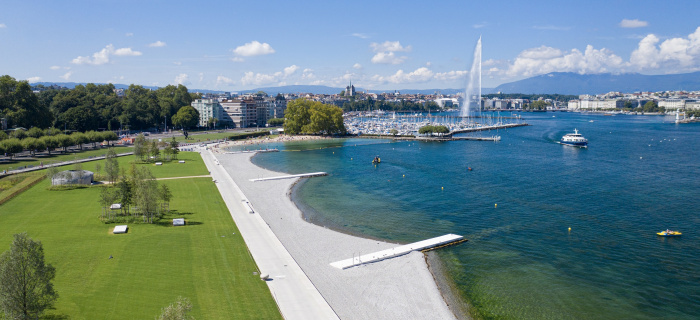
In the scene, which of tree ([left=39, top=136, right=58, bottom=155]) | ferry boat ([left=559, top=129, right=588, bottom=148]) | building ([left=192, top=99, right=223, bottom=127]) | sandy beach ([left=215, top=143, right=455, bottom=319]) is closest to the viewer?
sandy beach ([left=215, top=143, right=455, bottom=319])

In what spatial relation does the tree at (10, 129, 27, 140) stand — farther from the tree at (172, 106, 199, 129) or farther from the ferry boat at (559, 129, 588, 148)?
the ferry boat at (559, 129, 588, 148)

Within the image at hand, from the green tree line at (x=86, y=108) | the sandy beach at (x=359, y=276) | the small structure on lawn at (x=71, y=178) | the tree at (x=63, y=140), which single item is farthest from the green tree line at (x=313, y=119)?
the sandy beach at (x=359, y=276)

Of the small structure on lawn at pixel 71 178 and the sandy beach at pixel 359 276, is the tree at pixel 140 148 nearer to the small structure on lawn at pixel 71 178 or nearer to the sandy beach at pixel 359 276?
the small structure on lawn at pixel 71 178

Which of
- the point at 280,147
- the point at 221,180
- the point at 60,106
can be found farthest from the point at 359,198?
the point at 60,106

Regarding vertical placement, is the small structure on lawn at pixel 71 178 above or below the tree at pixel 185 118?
→ below

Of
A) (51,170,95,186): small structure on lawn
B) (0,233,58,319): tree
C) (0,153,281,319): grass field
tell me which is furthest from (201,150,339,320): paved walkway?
(51,170,95,186): small structure on lawn

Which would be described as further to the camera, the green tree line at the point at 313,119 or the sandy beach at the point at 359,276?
the green tree line at the point at 313,119

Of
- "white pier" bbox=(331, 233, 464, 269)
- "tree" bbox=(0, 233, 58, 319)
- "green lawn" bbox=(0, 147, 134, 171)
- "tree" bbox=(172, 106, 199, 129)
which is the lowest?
"white pier" bbox=(331, 233, 464, 269)
